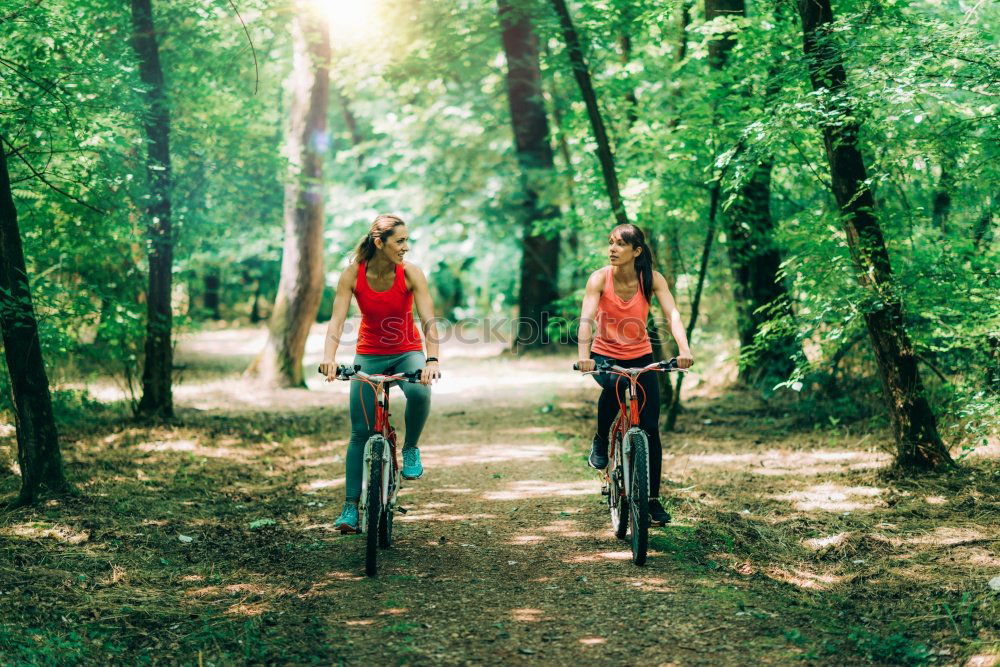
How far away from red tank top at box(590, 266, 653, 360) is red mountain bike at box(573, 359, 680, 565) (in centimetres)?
21

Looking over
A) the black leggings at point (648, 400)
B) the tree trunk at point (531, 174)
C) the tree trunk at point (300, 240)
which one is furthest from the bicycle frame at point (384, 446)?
the tree trunk at point (531, 174)

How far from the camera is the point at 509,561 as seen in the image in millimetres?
5508

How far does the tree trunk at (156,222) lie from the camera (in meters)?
8.77

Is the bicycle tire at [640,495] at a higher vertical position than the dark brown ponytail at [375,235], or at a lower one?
lower

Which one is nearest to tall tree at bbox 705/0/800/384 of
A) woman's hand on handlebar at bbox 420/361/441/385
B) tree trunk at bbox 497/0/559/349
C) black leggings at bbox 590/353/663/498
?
black leggings at bbox 590/353/663/498

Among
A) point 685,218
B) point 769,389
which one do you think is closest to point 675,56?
point 685,218

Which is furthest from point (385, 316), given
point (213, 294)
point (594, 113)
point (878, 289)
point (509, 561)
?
point (213, 294)

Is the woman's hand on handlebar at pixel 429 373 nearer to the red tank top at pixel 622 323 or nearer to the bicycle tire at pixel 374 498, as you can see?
the bicycle tire at pixel 374 498

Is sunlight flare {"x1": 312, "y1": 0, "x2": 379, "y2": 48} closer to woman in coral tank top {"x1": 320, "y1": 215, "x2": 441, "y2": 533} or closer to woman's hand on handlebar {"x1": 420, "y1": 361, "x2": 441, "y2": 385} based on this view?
woman in coral tank top {"x1": 320, "y1": 215, "x2": 441, "y2": 533}

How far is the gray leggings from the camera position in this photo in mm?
5383

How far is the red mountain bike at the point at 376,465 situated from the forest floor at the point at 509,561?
285 mm

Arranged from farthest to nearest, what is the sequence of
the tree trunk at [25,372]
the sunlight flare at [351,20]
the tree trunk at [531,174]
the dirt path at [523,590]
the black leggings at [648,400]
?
1. the tree trunk at [531,174]
2. the sunlight flare at [351,20]
3. the tree trunk at [25,372]
4. the black leggings at [648,400]
5. the dirt path at [523,590]

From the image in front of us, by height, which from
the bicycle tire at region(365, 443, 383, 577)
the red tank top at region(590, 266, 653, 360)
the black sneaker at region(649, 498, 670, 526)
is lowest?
the black sneaker at region(649, 498, 670, 526)

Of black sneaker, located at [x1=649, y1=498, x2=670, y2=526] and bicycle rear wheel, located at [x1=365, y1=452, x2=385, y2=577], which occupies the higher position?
bicycle rear wheel, located at [x1=365, y1=452, x2=385, y2=577]
